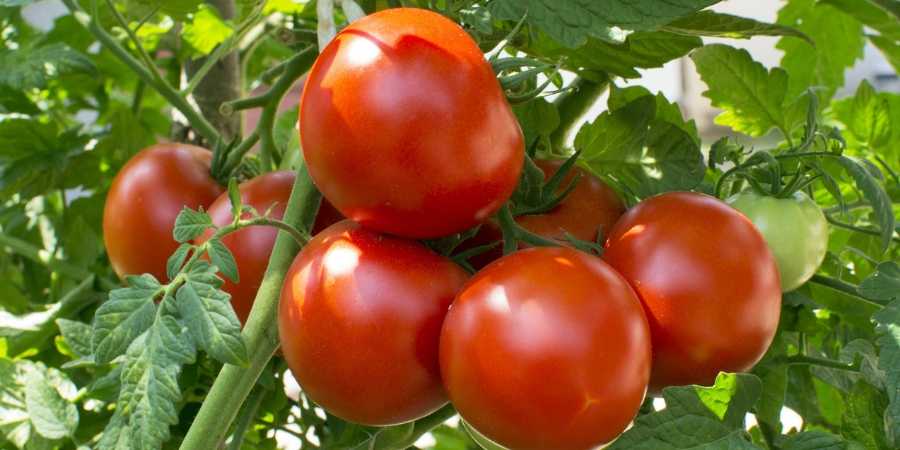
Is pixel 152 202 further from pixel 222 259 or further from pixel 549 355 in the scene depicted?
pixel 549 355

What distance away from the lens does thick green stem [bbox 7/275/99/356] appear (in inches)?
28.5

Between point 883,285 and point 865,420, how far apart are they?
0.23 ft

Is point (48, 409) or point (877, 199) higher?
point (877, 199)

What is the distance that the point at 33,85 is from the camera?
2.46ft

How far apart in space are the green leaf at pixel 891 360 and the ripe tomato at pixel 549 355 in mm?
130

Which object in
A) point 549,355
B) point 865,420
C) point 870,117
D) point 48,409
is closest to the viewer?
point 549,355

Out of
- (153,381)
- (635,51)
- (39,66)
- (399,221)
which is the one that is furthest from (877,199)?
(39,66)

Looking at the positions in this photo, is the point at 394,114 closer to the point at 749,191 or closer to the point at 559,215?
the point at 559,215

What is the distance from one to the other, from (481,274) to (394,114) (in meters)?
0.08

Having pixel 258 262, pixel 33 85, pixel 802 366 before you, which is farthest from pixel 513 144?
pixel 33 85

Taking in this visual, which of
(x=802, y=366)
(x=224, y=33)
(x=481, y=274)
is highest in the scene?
(x=481, y=274)

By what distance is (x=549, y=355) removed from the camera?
0.38m

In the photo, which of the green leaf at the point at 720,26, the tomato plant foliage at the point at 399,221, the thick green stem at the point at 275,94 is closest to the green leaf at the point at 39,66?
the tomato plant foliage at the point at 399,221

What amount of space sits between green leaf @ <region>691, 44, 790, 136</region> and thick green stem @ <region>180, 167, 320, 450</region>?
33 centimetres
